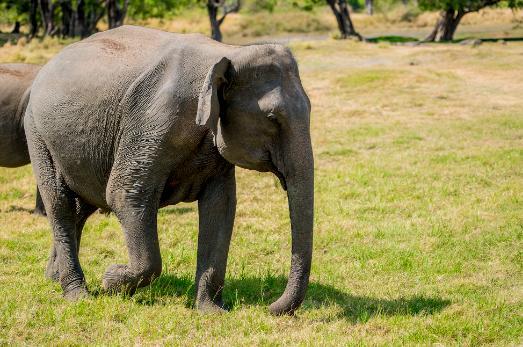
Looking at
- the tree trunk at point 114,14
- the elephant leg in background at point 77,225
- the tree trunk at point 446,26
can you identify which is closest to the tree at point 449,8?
the tree trunk at point 446,26

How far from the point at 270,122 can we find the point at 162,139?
0.80 meters

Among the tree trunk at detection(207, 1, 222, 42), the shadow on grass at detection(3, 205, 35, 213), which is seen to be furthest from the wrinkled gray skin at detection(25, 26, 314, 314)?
the tree trunk at detection(207, 1, 222, 42)

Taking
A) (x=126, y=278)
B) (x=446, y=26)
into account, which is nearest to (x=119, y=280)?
(x=126, y=278)

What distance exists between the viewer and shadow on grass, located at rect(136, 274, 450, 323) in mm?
6245

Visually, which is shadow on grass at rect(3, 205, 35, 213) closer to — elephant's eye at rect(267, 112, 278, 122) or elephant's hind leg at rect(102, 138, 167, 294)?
elephant's hind leg at rect(102, 138, 167, 294)

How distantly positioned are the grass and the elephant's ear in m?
1.49

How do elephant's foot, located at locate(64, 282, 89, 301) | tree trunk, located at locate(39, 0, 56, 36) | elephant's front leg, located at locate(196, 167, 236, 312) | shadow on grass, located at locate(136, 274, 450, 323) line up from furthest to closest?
tree trunk, located at locate(39, 0, 56, 36) → elephant's foot, located at locate(64, 282, 89, 301) → shadow on grass, located at locate(136, 274, 450, 323) → elephant's front leg, located at locate(196, 167, 236, 312)

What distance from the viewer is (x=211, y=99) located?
5176 mm

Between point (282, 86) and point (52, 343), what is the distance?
2303mm

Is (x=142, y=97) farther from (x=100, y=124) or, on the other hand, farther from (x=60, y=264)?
(x=60, y=264)

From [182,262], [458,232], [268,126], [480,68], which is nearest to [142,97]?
[268,126]

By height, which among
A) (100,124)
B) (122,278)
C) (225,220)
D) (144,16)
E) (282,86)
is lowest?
(144,16)

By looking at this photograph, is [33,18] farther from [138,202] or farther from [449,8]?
[138,202]

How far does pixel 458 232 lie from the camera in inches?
348
